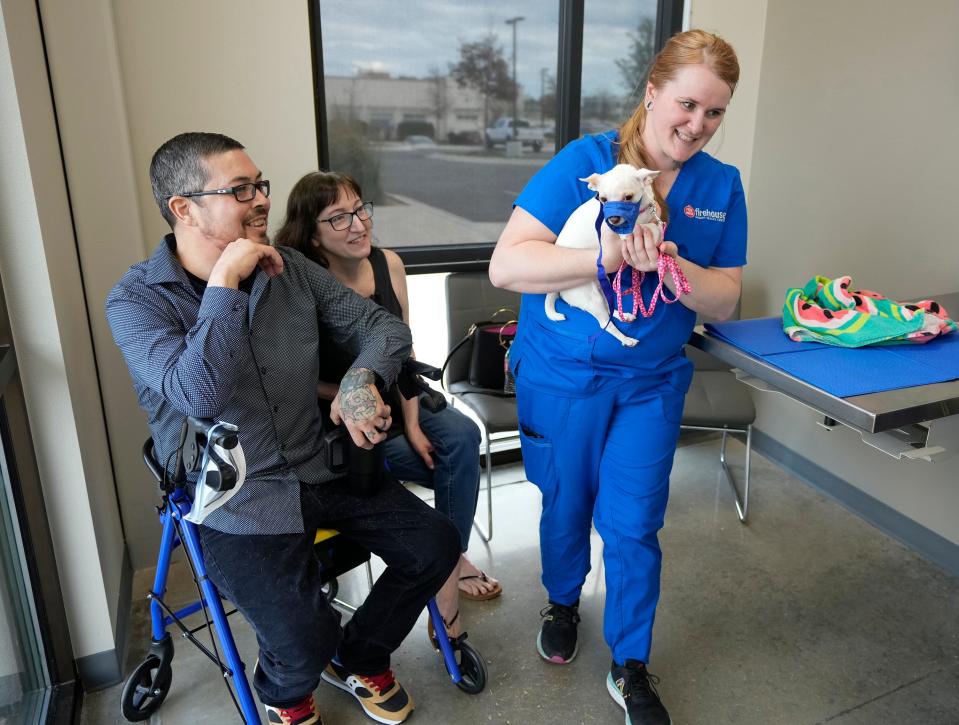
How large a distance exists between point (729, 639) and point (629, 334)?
3.53 ft

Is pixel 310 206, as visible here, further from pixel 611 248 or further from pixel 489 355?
pixel 489 355

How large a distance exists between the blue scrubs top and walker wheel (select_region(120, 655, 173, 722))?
1.21 meters

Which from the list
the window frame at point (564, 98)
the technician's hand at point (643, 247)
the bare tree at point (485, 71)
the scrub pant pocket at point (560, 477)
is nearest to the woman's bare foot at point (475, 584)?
the scrub pant pocket at point (560, 477)

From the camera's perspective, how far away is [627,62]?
3.12 metres

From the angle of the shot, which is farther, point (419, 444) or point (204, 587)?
point (419, 444)

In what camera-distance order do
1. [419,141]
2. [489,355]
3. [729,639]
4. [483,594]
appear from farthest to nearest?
[419,141]
[489,355]
[483,594]
[729,639]

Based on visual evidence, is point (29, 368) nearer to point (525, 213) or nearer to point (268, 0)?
point (525, 213)

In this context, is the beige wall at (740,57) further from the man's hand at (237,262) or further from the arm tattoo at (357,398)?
the man's hand at (237,262)

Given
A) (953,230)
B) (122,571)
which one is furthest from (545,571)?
(953,230)

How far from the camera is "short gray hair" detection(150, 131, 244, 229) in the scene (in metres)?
1.50

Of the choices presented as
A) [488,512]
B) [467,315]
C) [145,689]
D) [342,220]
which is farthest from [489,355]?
[145,689]

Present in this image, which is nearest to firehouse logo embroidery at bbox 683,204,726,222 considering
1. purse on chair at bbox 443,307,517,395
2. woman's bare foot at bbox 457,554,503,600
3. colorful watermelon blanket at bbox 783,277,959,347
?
colorful watermelon blanket at bbox 783,277,959,347

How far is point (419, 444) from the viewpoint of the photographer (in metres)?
2.09

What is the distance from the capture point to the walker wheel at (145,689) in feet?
6.03
